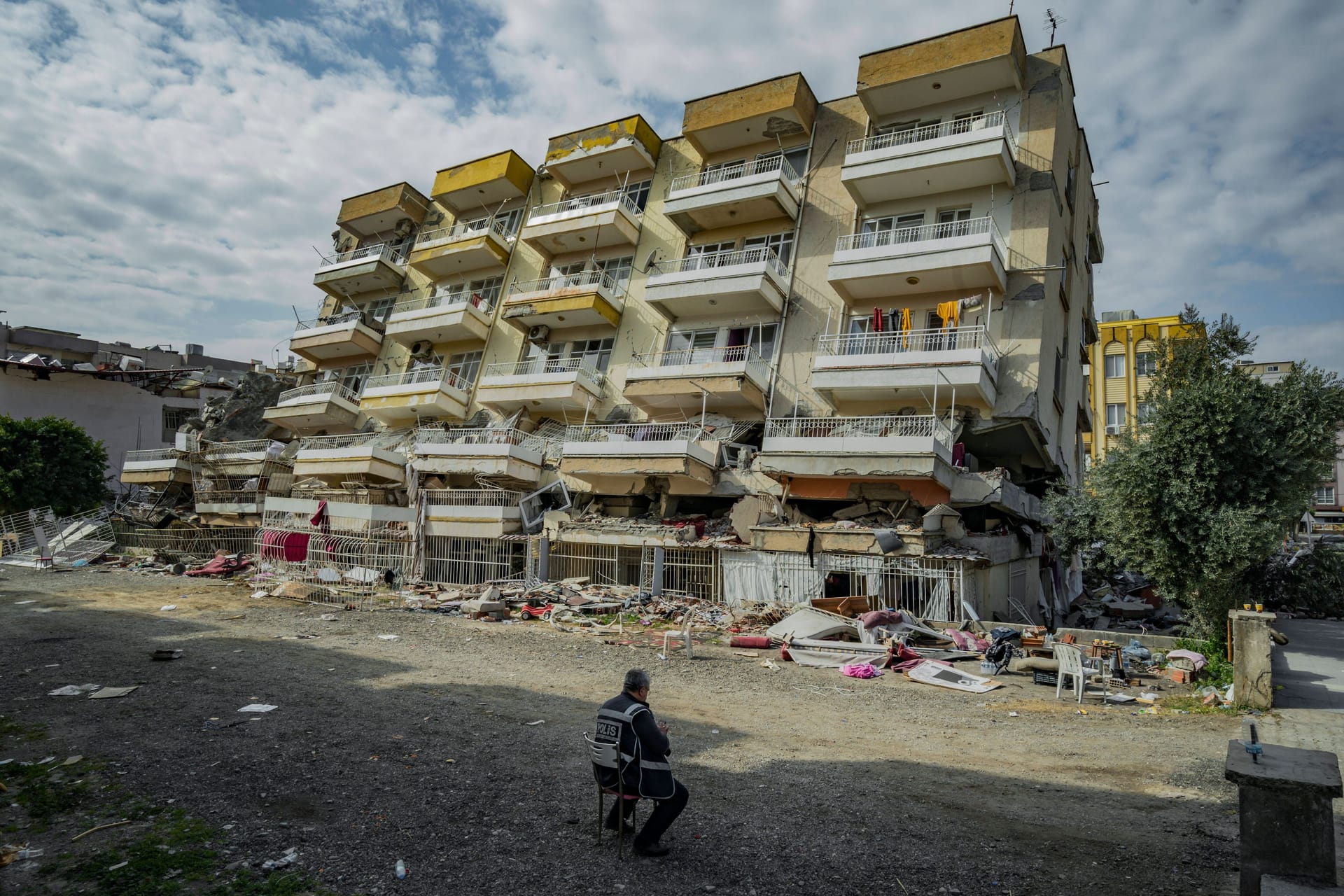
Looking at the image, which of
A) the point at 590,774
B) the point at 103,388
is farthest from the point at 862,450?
Answer: the point at 103,388

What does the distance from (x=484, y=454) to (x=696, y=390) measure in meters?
7.45

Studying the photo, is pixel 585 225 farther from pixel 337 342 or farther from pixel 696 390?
pixel 337 342

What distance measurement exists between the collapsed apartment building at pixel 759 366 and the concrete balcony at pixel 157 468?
10.2 ft

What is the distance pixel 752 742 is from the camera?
7.92 metres

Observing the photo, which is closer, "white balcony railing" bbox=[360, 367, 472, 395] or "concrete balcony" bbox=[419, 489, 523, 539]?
"concrete balcony" bbox=[419, 489, 523, 539]

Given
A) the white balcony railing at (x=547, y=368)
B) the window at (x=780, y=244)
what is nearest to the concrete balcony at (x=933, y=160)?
the window at (x=780, y=244)

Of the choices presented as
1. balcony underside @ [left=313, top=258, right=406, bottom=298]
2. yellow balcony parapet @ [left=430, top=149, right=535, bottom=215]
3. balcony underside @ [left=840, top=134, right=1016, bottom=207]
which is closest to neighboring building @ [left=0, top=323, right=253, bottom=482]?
balcony underside @ [left=313, top=258, right=406, bottom=298]

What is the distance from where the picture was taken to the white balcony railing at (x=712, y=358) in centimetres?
2155

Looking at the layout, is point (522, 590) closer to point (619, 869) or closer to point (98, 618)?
point (98, 618)

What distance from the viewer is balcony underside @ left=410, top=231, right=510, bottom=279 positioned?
29328mm

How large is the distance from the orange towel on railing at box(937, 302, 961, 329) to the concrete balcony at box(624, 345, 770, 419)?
17.4ft

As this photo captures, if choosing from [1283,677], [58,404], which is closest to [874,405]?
[1283,677]

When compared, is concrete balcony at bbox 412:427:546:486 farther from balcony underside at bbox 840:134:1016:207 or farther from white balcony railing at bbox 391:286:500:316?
balcony underside at bbox 840:134:1016:207

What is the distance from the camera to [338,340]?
105 ft
